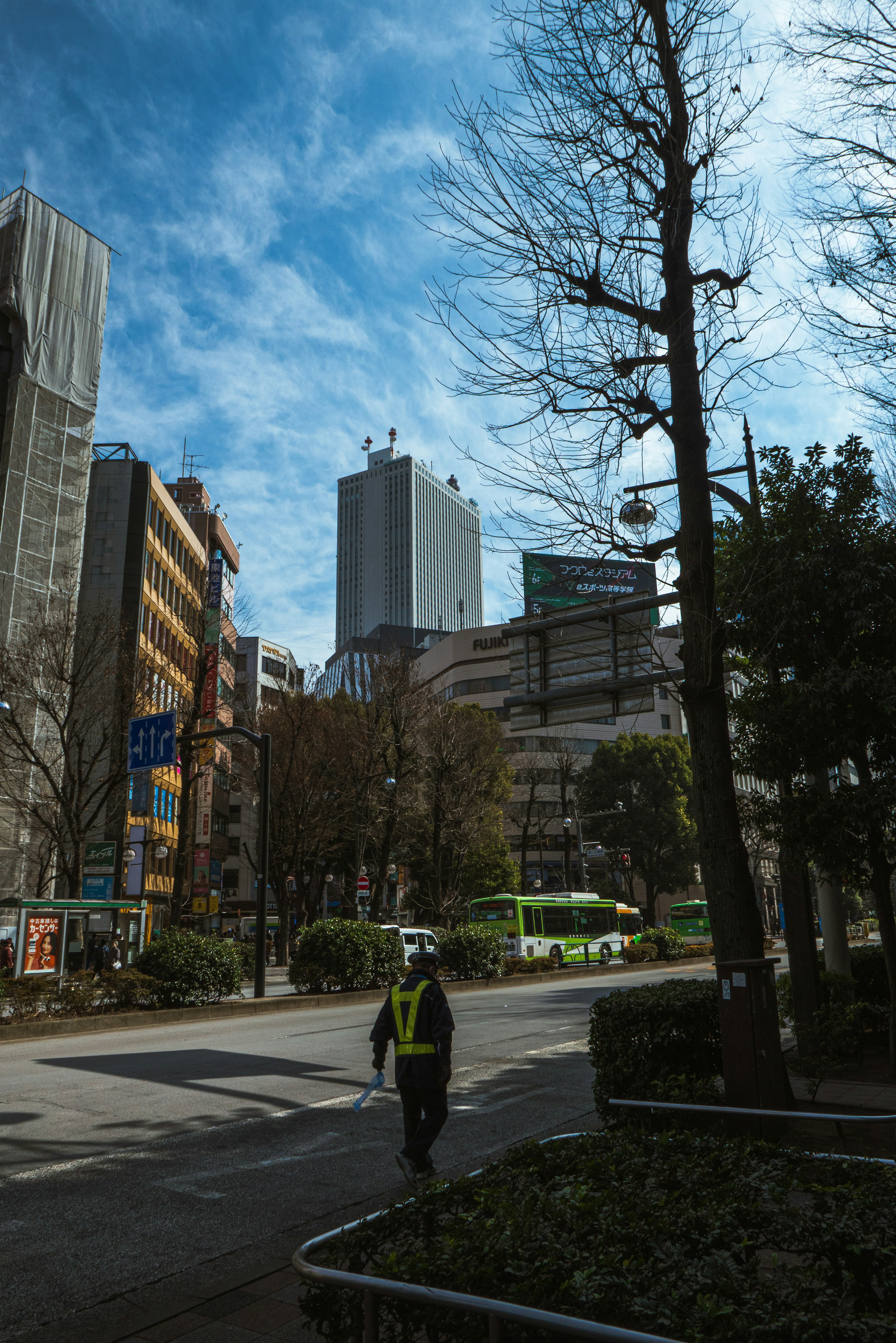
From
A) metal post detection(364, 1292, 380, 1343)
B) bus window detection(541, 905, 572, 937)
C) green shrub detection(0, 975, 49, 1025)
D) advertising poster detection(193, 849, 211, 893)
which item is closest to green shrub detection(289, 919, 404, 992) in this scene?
green shrub detection(0, 975, 49, 1025)

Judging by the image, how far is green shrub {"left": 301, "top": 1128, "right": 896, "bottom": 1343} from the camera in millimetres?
2695

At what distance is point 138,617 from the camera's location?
4525 cm

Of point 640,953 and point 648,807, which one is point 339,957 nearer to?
point 640,953

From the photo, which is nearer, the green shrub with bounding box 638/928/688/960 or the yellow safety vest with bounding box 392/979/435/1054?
the yellow safety vest with bounding box 392/979/435/1054

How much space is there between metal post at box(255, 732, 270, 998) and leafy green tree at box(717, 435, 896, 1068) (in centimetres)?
1293

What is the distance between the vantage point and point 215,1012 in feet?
61.3

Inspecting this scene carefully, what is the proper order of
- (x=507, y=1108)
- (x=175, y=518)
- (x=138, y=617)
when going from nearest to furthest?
(x=507, y=1108), (x=138, y=617), (x=175, y=518)

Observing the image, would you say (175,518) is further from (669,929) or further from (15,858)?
(669,929)

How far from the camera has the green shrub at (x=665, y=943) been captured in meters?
38.6

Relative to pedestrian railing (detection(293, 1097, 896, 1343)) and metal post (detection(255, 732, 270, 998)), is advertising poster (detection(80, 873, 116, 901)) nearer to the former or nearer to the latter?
metal post (detection(255, 732, 270, 998))

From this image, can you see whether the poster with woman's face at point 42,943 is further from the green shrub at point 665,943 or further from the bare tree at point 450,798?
the green shrub at point 665,943

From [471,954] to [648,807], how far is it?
34.1 meters

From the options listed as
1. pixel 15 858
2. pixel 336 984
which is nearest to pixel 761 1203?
pixel 336 984

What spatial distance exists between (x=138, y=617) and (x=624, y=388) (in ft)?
132
